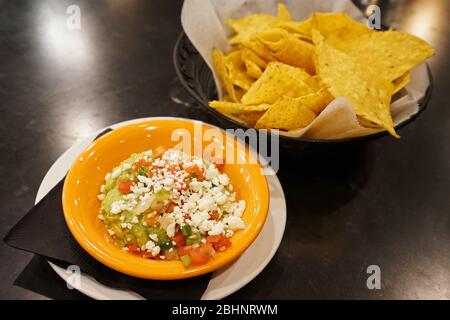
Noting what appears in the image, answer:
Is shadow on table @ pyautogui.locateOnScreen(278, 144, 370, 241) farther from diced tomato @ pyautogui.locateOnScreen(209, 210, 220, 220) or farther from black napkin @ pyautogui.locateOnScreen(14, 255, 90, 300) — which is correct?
black napkin @ pyautogui.locateOnScreen(14, 255, 90, 300)

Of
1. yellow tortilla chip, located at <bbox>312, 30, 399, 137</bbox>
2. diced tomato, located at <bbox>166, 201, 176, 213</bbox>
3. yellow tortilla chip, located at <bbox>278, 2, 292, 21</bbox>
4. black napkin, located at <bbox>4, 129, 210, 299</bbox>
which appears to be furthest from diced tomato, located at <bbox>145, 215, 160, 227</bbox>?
yellow tortilla chip, located at <bbox>278, 2, 292, 21</bbox>

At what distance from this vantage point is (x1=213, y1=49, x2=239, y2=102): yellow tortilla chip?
4.90 feet

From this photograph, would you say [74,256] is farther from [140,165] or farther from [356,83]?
[356,83]

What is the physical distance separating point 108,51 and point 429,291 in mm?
1703

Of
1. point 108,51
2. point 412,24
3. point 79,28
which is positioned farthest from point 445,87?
point 79,28

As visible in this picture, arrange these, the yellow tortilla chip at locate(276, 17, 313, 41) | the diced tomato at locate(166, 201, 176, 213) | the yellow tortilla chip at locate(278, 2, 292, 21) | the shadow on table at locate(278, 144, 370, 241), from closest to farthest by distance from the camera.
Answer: the diced tomato at locate(166, 201, 176, 213) < the shadow on table at locate(278, 144, 370, 241) < the yellow tortilla chip at locate(276, 17, 313, 41) < the yellow tortilla chip at locate(278, 2, 292, 21)

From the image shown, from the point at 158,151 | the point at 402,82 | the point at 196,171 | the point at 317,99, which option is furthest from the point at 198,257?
the point at 402,82

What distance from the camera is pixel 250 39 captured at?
1.56m

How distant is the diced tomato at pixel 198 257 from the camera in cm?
102

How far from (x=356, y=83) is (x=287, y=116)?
0.98 ft

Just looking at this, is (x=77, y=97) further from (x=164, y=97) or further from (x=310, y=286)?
(x=310, y=286)

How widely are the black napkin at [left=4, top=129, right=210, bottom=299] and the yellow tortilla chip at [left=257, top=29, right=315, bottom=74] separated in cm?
89

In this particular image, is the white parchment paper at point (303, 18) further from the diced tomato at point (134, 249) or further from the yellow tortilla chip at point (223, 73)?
the diced tomato at point (134, 249)

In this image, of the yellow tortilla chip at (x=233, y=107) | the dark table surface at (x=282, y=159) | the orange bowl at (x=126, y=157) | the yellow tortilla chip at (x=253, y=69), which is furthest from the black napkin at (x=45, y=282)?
the yellow tortilla chip at (x=253, y=69)
